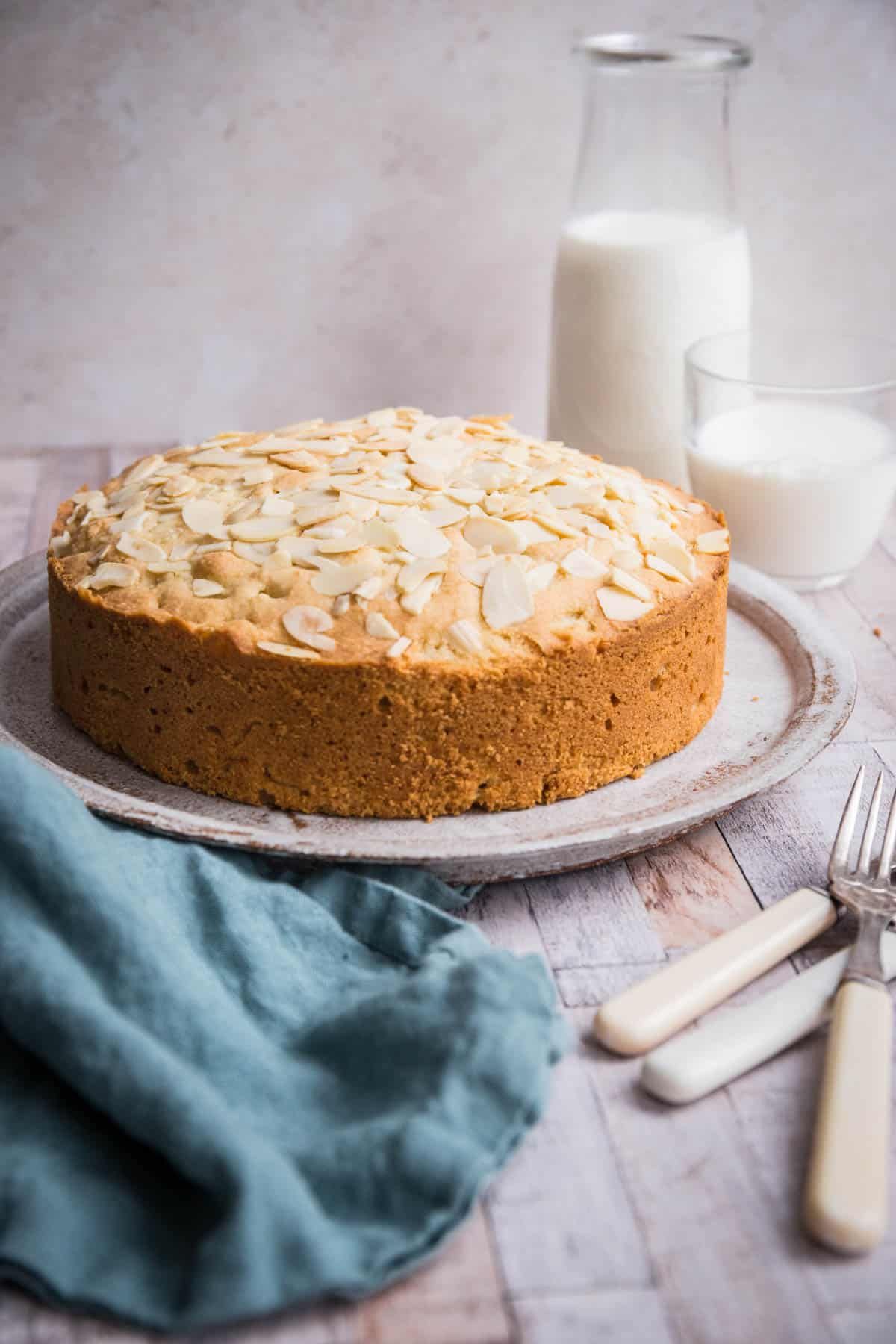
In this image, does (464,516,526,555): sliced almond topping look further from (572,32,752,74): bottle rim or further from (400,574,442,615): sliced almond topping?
(572,32,752,74): bottle rim

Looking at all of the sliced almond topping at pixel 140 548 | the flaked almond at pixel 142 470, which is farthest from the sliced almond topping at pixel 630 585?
the flaked almond at pixel 142 470

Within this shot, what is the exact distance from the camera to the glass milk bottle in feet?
6.94

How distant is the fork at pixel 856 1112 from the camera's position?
897mm

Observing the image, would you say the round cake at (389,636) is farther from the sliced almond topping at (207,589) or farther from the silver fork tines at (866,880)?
the silver fork tines at (866,880)

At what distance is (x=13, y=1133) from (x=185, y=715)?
0.49 meters

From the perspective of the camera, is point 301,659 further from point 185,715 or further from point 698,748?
point 698,748

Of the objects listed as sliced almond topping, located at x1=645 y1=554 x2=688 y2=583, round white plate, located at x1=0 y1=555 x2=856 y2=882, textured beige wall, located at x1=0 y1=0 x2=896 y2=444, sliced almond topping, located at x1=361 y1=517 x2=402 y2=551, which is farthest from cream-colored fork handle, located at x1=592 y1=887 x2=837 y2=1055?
textured beige wall, located at x1=0 y1=0 x2=896 y2=444

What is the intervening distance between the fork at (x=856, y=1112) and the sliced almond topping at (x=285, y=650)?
1.79ft

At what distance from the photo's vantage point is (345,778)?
4.38 feet

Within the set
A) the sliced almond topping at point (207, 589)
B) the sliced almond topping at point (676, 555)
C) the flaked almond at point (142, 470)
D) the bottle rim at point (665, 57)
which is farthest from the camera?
the bottle rim at point (665, 57)

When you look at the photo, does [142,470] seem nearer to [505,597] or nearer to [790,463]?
[505,597]

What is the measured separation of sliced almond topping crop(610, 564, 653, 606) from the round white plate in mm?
189

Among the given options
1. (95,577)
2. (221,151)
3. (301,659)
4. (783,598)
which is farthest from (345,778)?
(221,151)

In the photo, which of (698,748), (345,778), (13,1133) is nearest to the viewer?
(13,1133)
